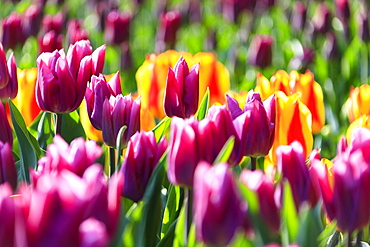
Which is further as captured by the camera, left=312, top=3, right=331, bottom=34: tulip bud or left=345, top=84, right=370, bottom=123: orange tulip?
left=312, top=3, right=331, bottom=34: tulip bud

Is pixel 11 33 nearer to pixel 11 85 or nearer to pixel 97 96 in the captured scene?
pixel 11 85

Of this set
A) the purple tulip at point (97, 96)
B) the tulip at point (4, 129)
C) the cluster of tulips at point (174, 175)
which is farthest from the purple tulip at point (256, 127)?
the tulip at point (4, 129)

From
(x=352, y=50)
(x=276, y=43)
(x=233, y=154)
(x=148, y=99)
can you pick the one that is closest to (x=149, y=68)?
(x=148, y=99)

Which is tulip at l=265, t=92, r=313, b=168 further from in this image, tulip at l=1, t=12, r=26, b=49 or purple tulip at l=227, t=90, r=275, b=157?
tulip at l=1, t=12, r=26, b=49

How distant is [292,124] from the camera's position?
1.23 m

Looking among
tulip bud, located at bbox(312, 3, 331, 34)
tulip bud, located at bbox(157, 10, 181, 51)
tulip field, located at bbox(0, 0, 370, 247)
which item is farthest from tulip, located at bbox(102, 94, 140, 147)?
tulip bud, located at bbox(312, 3, 331, 34)

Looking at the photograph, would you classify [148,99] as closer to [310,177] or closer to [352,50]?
[310,177]

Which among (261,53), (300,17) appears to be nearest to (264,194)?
(261,53)

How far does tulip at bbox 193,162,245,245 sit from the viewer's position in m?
0.66

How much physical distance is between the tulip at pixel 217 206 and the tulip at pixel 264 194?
4 cm

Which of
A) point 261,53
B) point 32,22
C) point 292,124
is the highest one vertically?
point 292,124

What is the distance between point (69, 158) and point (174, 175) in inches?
5.0

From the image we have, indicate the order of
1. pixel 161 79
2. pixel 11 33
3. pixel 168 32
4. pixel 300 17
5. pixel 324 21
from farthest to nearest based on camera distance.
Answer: pixel 300 17
pixel 324 21
pixel 168 32
pixel 11 33
pixel 161 79

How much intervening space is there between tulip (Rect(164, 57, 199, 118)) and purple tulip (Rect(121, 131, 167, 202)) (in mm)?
197
